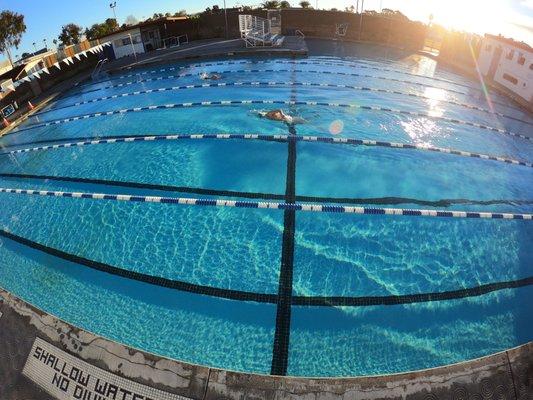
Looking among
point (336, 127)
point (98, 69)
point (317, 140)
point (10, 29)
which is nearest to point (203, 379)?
point (317, 140)

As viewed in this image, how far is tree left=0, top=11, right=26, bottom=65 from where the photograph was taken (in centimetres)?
3170

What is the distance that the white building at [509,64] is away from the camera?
12.6 meters

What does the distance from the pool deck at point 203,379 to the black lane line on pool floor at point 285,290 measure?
857 mm

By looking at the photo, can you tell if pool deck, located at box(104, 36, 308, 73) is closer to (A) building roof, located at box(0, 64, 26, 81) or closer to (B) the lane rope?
(A) building roof, located at box(0, 64, 26, 81)

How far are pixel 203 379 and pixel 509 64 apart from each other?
55.9 ft

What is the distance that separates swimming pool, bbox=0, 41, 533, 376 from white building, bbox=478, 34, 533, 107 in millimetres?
3353

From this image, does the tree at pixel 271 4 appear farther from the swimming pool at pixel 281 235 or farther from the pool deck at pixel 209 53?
the swimming pool at pixel 281 235

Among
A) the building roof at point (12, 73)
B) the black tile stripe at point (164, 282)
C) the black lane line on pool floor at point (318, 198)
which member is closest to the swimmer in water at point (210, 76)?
the building roof at point (12, 73)

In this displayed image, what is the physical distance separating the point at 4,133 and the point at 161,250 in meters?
10.9

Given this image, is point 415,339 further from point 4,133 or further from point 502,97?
point 4,133

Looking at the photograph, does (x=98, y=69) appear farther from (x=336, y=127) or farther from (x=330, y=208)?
(x=330, y=208)

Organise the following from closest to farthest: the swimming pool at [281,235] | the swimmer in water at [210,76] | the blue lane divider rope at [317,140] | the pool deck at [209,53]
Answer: the swimming pool at [281,235], the blue lane divider rope at [317,140], the swimmer in water at [210,76], the pool deck at [209,53]

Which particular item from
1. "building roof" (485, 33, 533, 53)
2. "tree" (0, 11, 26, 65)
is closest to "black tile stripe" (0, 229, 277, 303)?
"building roof" (485, 33, 533, 53)

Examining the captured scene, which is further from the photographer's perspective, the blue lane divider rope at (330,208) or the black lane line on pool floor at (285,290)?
the blue lane divider rope at (330,208)
